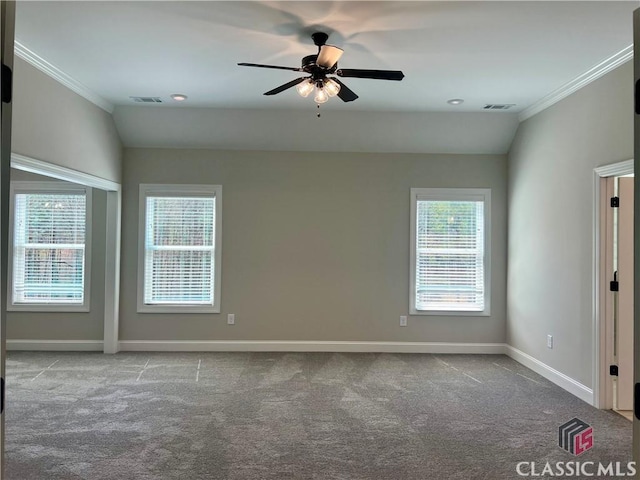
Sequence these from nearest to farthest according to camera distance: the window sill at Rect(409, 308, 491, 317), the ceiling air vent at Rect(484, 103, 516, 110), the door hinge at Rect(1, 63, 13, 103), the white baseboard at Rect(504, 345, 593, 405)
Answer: the door hinge at Rect(1, 63, 13, 103) → the white baseboard at Rect(504, 345, 593, 405) → the ceiling air vent at Rect(484, 103, 516, 110) → the window sill at Rect(409, 308, 491, 317)

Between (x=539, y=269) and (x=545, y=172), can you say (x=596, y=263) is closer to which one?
(x=539, y=269)

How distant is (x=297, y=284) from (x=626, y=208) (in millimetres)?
3606

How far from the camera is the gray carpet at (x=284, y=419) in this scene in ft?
8.79

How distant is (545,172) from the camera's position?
15.1 feet

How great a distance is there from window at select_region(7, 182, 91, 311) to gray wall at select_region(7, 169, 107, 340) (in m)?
0.10

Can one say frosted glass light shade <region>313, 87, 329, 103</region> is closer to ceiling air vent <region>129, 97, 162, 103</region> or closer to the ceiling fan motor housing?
the ceiling fan motor housing

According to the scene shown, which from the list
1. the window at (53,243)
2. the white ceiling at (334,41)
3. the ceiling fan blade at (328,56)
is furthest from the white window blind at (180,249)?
the ceiling fan blade at (328,56)

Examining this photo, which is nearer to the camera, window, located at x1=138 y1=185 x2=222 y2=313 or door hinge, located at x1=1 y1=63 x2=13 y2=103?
door hinge, located at x1=1 y1=63 x2=13 y2=103

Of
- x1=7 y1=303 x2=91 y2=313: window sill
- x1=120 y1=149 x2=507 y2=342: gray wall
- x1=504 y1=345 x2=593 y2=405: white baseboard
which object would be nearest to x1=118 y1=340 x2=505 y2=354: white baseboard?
x1=120 y1=149 x2=507 y2=342: gray wall

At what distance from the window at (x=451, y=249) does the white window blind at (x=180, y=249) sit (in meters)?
2.69

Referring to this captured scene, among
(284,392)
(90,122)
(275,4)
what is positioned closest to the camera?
(275,4)

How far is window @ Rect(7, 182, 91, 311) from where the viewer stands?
550 cm

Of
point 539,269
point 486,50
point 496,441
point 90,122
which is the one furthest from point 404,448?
point 90,122

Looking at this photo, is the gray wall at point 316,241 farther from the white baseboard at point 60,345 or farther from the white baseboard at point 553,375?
the white baseboard at point 60,345
